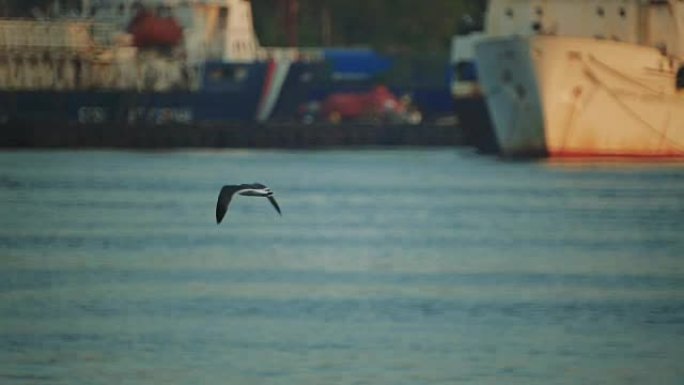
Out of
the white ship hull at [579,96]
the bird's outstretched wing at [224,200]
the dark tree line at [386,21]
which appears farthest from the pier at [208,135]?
the bird's outstretched wing at [224,200]

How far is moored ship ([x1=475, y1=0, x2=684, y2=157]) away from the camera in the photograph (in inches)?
3051

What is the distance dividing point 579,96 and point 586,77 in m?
0.62

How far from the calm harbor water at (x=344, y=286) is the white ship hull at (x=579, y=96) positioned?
12331 mm

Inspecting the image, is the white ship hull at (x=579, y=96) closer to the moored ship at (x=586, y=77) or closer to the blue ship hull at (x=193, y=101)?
the moored ship at (x=586, y=77)

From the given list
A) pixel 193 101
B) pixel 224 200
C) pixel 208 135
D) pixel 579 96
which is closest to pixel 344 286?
pixel 224 200

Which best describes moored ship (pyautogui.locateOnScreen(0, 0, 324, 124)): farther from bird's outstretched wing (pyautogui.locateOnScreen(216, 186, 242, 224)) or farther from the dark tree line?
bird's outstretched wing (pyautogui.locateOnScreen(216, 186, 242, 224))

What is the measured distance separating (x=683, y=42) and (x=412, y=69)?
30202 mm

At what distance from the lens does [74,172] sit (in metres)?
74.3

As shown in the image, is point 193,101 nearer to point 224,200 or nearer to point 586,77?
point 586,77

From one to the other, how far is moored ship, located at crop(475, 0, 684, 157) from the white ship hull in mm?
27

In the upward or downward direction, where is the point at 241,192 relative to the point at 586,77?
upward

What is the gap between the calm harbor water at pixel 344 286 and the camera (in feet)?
94.3

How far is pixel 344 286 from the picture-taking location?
121 feet

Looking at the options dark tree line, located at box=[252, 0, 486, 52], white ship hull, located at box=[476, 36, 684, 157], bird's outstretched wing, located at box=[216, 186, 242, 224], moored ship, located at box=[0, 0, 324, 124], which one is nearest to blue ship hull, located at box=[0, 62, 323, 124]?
moored ship, located at box=[0, 0, 324, 124]
